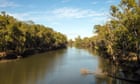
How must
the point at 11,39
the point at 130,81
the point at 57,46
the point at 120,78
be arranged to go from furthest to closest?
the point at 57,46
the point at 11,39
the point at 120,78
the point at 130,81

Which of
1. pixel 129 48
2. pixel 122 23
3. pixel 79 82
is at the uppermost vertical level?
pixel 122 23

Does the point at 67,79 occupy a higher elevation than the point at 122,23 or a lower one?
lower

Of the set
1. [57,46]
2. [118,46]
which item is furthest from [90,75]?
[57,46]

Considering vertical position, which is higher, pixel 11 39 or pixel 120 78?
pixel 11 39

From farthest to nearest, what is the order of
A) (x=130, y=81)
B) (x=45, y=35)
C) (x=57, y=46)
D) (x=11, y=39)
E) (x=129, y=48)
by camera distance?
(x=57, y=46) → (x=45, y=35) → (x=11, y=39) → (x=129, y=48) → (x=130, y=81)

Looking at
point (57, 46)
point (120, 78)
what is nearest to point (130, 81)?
point (120, 78)

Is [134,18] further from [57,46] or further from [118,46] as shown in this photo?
[57,46]

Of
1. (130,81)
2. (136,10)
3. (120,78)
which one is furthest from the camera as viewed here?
(136,10)

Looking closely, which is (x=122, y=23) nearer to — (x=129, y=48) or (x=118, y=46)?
(x=129, y=48)

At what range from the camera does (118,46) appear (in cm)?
4634

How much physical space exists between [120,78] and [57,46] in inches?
3922

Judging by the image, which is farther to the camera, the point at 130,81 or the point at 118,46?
the point at 118,46

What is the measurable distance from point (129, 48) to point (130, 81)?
54.9 ft

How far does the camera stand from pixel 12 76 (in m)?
34.9
